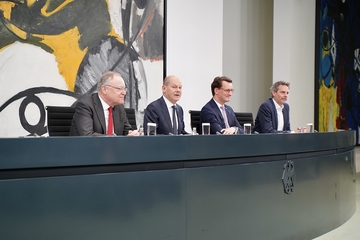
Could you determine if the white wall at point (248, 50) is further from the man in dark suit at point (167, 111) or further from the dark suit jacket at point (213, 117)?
the man in dark suit at point (167, 111)

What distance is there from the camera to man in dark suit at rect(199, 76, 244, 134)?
14.1 ft

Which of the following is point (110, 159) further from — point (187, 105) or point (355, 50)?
point (355, 50)

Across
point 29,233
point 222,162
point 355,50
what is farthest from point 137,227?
point 355,50

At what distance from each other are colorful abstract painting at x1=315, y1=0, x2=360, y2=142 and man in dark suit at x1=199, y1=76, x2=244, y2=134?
373 centimetres

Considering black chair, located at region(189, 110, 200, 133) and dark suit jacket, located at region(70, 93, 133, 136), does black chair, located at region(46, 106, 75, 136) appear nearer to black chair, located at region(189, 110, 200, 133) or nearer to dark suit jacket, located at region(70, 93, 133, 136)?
dark suit jacket, located at region(70, 93, 133, 136)

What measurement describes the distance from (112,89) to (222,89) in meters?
1.39

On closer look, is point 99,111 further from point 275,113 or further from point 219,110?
point 275,113

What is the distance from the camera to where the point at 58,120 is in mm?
3623

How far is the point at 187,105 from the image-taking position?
5.75m

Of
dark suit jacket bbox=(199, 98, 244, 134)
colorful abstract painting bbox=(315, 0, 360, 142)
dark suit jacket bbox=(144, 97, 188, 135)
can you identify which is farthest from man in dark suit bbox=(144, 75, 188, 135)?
colorful abstract painting bbox=(315, 0, 360, 142)

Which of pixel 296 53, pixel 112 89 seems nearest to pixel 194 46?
pixel 296 53

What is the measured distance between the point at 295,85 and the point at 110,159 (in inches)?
223

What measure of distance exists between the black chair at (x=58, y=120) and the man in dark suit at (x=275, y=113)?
202cm

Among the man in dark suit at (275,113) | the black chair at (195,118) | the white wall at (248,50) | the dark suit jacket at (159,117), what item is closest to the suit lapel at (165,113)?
the dark suit jacket at (159,117)
